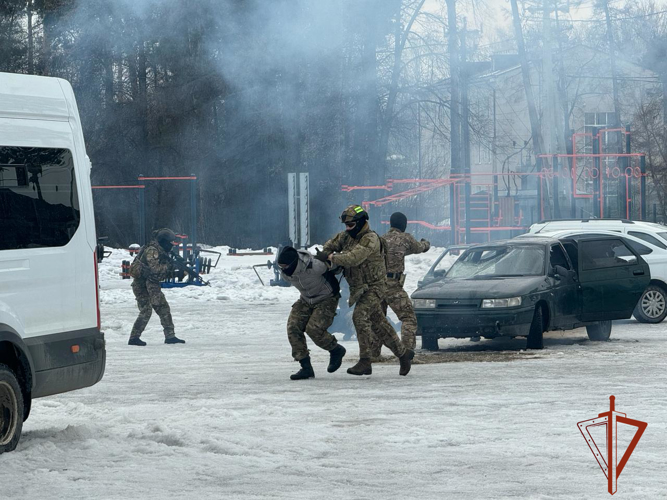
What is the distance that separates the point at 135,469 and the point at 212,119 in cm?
3180

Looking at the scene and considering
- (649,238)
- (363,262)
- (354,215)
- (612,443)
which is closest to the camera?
(612,443)

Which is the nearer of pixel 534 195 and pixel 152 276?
pixel 152 276

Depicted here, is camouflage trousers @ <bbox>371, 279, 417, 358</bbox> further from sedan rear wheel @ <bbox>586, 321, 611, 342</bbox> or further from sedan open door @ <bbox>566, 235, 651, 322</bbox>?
sedan rear wheel @ <bbox>586, 321, 611, 342</bbox>

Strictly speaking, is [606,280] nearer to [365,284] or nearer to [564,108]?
[365,284]

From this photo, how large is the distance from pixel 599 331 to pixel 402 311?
12.3ft

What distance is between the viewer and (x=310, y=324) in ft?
36.0

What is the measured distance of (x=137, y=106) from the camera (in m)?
37.7

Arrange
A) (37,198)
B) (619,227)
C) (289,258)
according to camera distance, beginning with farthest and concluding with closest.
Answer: (619,227) < (289,258) < (37,198)

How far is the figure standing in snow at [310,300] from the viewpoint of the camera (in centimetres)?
1090

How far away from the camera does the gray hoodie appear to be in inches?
430

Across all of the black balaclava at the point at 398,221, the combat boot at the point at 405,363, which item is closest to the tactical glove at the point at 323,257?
the combat boot at the point at 405,363

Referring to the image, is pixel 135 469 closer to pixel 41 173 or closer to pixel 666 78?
pixel 41 173

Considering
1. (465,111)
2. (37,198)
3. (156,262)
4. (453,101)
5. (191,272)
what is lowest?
(191,272)

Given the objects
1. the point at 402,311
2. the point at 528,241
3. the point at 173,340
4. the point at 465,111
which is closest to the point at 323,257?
the point at 402,311
